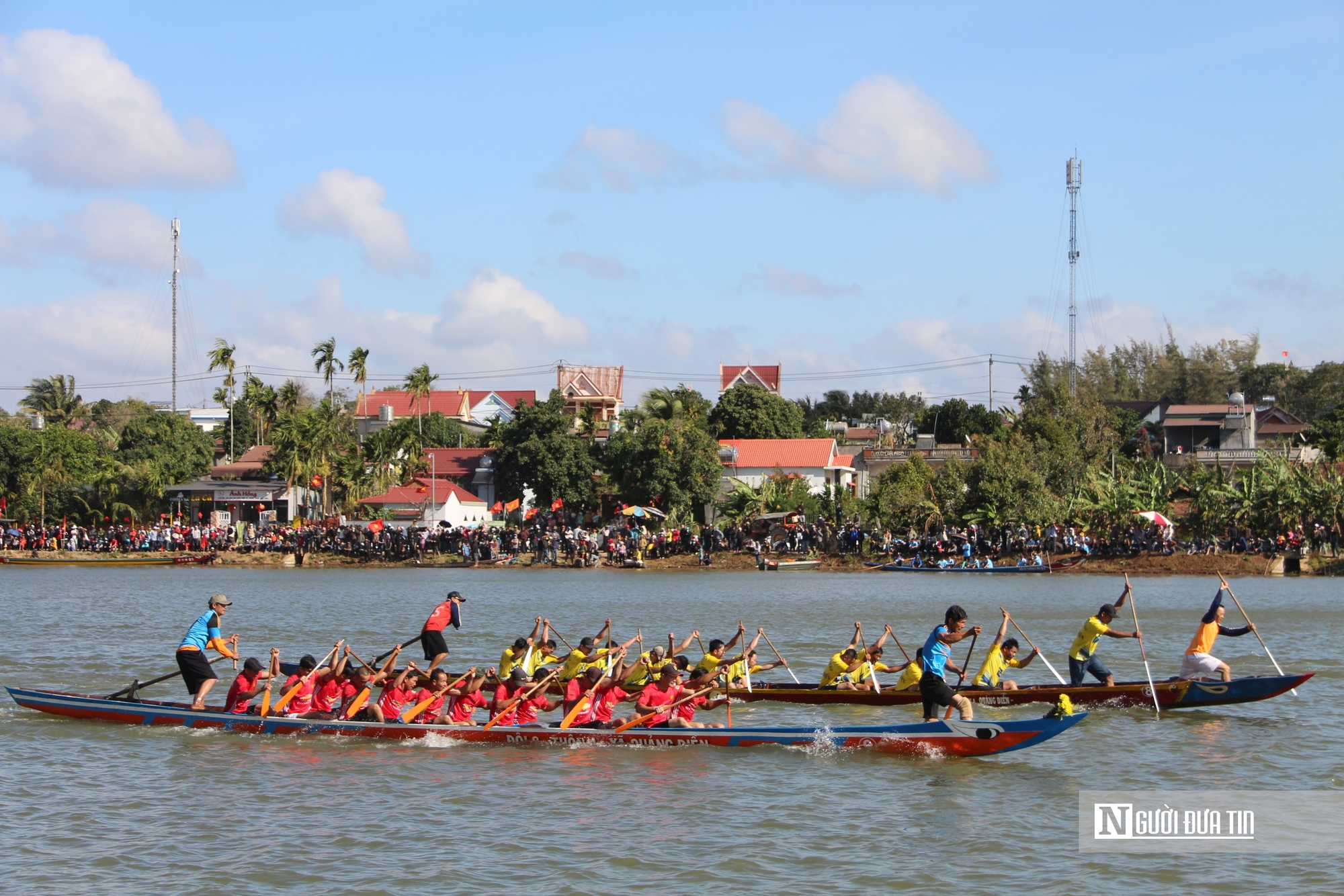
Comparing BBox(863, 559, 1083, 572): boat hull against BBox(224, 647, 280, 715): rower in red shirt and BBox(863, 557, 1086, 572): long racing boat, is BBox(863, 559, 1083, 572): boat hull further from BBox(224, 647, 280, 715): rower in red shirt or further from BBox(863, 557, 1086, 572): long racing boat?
BBox(224, 647, 280, 715): rower in red shirt

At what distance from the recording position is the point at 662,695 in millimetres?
15812

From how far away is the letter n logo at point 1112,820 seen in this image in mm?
12008

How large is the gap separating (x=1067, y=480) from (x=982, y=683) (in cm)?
3843

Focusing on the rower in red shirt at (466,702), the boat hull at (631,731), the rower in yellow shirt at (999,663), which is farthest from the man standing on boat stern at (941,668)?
the rower in red shirt at (466,702)

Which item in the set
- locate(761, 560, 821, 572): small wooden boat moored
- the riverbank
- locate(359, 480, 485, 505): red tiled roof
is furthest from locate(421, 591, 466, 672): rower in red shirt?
locate(359, 480, 485, 505): red tiled roof

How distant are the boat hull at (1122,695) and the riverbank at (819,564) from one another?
2773 cm

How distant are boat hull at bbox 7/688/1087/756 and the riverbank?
1263 inches

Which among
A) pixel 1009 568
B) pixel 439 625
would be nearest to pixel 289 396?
pixel 1009 568

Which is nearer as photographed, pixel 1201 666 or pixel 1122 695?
pixel 1201 666

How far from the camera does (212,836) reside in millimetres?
12039

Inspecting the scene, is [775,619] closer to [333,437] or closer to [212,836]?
[212,836]

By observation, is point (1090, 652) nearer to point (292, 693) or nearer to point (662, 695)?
point (662, 695)

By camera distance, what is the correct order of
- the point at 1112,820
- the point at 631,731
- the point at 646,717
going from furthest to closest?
the point at 646,717
the point at 631,731
the point at 1112,820

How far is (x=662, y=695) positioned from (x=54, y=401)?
291ft
